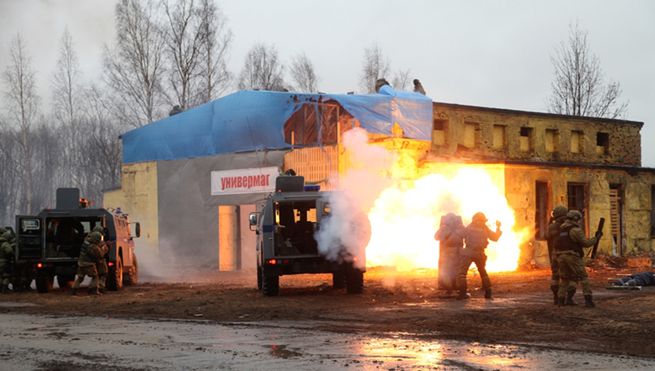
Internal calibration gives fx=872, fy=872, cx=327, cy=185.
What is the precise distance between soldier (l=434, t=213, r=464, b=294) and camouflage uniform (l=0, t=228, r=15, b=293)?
38.3ft

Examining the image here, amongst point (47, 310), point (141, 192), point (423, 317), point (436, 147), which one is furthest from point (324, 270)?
point (141, 192)

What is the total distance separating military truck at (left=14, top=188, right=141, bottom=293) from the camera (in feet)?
75.5

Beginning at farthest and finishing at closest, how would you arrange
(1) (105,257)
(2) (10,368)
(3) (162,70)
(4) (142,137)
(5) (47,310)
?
(3) (162,70) < (4) (142,137) < (1) (105,257) < (5) (47,310) < (2) (10,368)

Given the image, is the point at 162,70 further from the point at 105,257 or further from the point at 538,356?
the point at 538,356

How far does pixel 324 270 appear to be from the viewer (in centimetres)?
1936

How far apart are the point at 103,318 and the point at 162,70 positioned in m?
34.8

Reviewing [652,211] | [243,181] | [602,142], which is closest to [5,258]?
[243,181]

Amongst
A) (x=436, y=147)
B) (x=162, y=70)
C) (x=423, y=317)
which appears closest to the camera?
(x=423, y=317)

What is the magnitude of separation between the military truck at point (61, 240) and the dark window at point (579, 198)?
1640 centimetres

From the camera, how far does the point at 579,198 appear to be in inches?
1276

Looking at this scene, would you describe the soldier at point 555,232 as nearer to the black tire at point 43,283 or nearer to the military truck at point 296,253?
the military truck at point 296,253

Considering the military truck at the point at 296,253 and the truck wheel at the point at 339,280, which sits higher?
the military truck at the point at 296,253

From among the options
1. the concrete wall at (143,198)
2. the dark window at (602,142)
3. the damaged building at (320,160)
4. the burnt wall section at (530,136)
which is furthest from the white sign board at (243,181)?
the dark window at (602,142)

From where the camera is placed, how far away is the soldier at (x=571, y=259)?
15859mm
